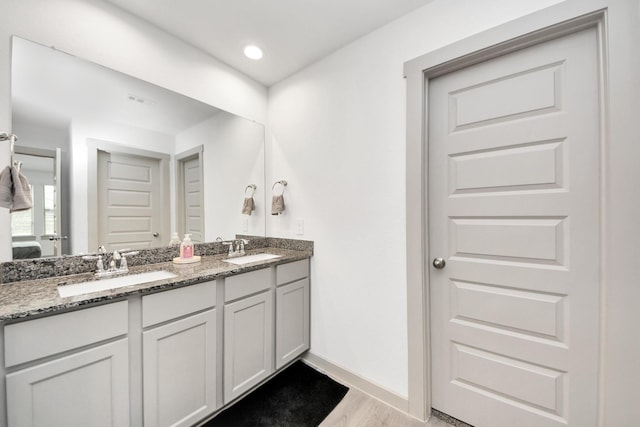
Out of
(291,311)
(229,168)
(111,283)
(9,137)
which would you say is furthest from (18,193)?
(291,311)

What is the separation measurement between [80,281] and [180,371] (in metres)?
0.68

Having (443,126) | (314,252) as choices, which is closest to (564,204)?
(443,126)

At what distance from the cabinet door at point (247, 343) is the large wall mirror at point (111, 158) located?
0.73 metres

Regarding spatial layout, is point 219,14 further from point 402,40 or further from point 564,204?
point 564,204

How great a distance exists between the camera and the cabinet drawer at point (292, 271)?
1.83m

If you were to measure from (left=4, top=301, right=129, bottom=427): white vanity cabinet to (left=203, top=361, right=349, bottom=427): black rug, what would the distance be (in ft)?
1.99

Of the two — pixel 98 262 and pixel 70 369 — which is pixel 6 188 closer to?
pixel 98 262

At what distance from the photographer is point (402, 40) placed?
1574 mm

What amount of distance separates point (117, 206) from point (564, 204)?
246 cm

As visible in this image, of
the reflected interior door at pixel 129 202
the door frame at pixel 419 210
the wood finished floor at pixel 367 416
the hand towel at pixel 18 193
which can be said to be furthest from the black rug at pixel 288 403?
the hand towel at pixel 18 193

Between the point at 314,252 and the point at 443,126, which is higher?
the point at 443,126

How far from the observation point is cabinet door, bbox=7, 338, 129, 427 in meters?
0.90

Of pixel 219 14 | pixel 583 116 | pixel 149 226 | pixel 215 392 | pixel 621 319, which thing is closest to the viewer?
pixel 621 319

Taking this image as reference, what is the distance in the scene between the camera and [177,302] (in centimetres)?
128
